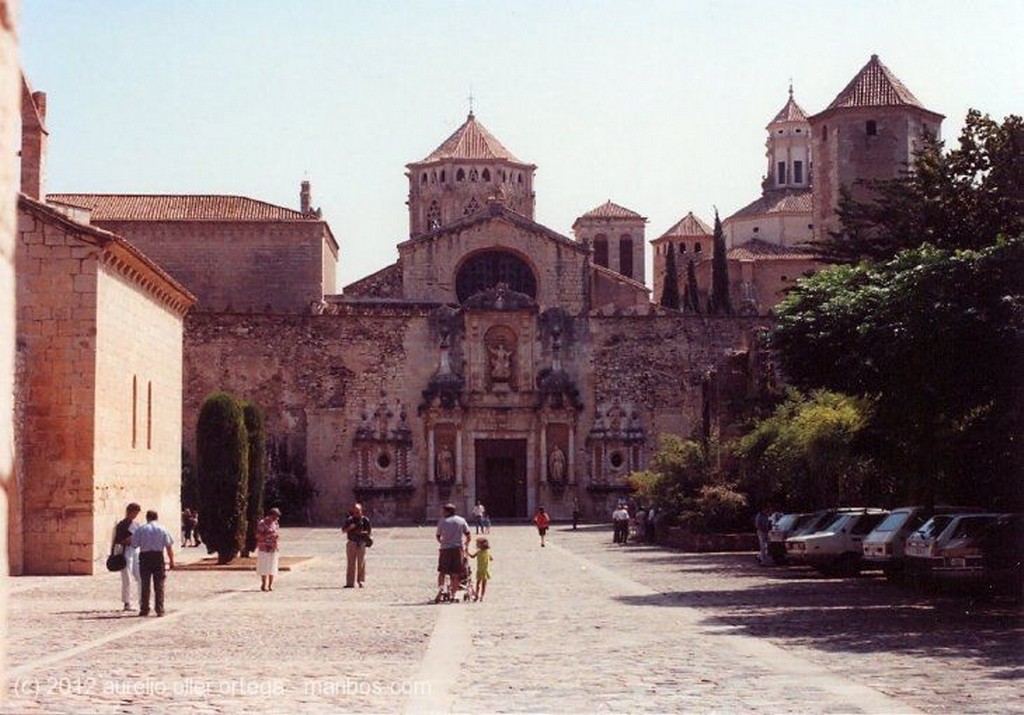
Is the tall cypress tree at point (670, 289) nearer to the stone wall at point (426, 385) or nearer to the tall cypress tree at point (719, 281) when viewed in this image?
the tall cypress tree at point (719, 281)

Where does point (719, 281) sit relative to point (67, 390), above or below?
above

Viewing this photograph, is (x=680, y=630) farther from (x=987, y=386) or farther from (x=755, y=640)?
(x=987, y=386)

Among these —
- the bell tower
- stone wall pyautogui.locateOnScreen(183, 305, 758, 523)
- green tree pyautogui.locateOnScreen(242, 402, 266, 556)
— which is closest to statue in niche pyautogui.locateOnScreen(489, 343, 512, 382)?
stone wall pyautogui.locateOnScreen(183, 305, 758, 523)

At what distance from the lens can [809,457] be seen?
3622 cm

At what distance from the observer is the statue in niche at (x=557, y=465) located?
6425 cm

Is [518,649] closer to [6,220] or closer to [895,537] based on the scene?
[6,220]

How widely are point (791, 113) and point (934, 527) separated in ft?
335

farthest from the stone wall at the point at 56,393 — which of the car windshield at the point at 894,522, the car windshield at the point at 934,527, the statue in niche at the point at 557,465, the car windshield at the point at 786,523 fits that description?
the statue in niche at the point at 557,465

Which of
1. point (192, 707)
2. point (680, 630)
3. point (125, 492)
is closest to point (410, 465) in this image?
point (125, 492)

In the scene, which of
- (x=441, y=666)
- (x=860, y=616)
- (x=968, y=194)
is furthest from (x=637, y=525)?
(x=441, y=666)

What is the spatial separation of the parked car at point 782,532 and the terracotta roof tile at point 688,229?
77.5m

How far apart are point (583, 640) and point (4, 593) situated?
12.7 m

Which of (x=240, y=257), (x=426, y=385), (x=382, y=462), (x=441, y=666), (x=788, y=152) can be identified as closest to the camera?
(x=441, y=666)

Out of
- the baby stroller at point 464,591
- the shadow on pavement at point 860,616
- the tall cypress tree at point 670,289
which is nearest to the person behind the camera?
the shadow on pavement at point 860,616
